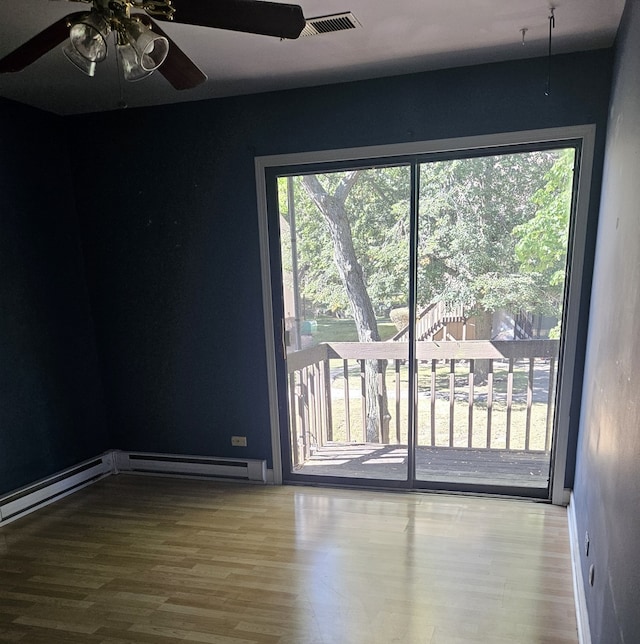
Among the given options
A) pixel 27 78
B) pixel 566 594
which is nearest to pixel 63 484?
pixel 27 78

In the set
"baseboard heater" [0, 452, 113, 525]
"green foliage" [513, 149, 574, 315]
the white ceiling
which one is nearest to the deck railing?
"green foliage" [513, 149, 574, 315]

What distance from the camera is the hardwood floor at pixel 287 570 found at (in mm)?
2055

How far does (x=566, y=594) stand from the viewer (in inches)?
87.0

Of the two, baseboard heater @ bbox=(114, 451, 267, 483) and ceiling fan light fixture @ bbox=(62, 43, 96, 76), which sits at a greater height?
ceiling fan light fixture @ bbox=(62, 43, 96, 76)

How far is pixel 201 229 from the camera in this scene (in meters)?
3.42

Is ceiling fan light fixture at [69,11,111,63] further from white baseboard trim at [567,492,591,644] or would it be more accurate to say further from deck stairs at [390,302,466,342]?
white baseboard trim at [567,492,591,644]

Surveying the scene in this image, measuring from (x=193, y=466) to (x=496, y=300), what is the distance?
8.47ft

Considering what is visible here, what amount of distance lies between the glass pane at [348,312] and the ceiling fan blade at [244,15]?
1745 mm

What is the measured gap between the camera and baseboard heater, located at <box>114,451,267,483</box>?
11.7 ft

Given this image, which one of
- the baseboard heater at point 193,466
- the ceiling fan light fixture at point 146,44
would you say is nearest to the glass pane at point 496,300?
the baseboard heater at point 193,466

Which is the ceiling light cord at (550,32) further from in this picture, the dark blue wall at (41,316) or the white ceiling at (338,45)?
the dark blue wall at (41,316)

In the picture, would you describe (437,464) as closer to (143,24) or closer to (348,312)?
(348,312)

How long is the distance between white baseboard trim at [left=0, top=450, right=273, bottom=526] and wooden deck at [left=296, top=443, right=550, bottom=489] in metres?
0.43

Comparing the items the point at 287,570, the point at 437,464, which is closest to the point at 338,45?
the point at 287,570
